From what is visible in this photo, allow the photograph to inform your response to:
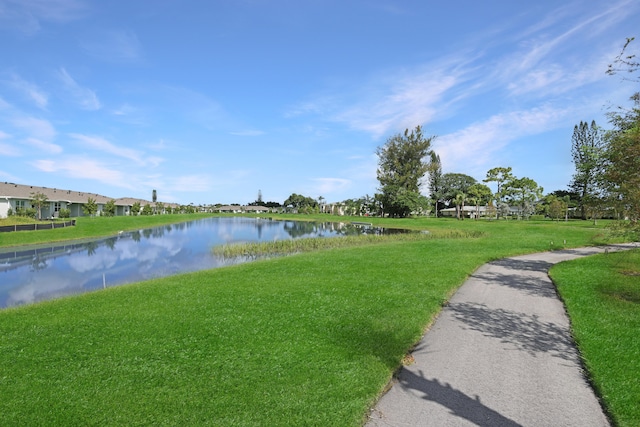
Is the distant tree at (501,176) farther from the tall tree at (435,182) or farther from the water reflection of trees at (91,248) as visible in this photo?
the water reflection of trees at (91,248)

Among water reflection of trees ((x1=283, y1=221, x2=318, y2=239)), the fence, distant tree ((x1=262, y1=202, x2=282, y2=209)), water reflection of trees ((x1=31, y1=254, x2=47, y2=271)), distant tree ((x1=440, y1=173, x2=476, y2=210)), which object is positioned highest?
distant tree ((x1=440, y1=173, x2=476, y2=210))

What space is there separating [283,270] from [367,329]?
7.00m

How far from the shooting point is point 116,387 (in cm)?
461

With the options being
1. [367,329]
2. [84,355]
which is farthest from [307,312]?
[84,355]

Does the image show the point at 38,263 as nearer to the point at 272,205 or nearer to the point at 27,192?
the point at 27,192

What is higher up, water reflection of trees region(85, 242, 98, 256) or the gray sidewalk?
the gray sidewalk

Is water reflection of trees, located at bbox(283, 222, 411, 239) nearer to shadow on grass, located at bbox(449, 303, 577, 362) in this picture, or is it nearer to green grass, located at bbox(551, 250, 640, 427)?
green grass, located at bbox(551, 250, 640, 427)

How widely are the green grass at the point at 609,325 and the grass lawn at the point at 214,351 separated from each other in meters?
2.58

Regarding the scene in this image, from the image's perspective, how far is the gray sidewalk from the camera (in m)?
3.98

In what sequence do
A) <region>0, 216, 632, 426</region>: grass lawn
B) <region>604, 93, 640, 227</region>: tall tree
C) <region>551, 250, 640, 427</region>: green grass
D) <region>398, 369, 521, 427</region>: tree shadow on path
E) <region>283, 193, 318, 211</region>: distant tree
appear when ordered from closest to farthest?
<region>398, 369, 521, 427</region>: tree shadow on path
<region>0, 216, 632, 426</region>: grass lawn
<region>551, 250, 640, 427</region>: green grass
<region>604, 93, 640, 227</region>: tall tree
<region>283, 193, 318, 211</region>: distant tree

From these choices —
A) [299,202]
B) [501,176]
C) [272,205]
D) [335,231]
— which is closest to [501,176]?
[501,176]

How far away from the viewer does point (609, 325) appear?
6.75 metres

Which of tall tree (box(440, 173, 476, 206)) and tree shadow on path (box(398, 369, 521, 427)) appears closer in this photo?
tree shadow on path (box(398, 369, 521, 427))

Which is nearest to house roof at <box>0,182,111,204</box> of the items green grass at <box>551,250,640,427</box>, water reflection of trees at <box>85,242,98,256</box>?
water reflection of trees at <box>85,242,98,256</box>
